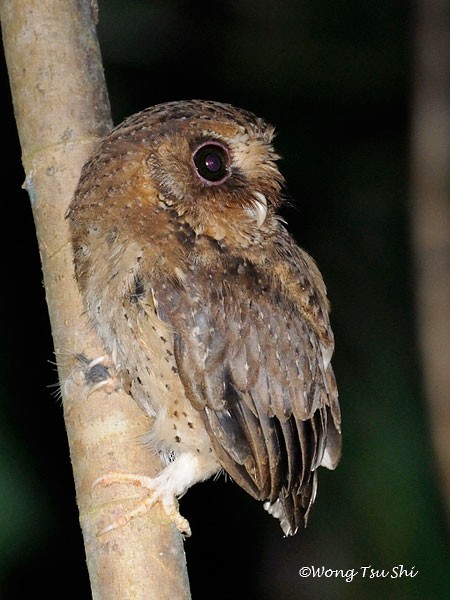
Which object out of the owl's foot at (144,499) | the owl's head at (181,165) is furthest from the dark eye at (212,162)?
the owl's foot at (144,499)

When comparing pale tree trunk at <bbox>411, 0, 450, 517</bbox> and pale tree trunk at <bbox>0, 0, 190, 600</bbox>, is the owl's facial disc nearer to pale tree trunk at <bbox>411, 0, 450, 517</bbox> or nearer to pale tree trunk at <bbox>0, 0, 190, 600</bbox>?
pale tree trunk at <bbox>0, 0, 190, 600</bbox>

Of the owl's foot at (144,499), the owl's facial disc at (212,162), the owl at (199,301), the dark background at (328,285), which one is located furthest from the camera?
the dark background at (328,285)

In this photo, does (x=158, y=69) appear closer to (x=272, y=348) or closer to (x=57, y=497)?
(x=57, y=497)

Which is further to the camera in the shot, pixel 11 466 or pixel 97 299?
pixel 11 466

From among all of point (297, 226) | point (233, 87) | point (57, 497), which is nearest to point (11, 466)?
point (57, 497)

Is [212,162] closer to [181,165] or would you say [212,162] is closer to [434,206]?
[181,165]

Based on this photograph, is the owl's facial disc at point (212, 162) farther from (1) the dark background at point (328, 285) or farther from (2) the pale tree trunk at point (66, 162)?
(1) the dark background at point (328, 285)

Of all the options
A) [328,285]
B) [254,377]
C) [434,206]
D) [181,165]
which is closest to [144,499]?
[254,377]
